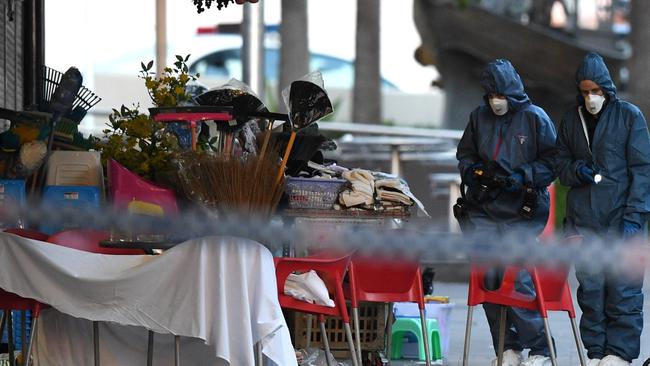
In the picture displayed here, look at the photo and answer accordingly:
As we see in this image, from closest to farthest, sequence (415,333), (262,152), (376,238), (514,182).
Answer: (376,238) < (262,152) < (514,182) < (415,333)

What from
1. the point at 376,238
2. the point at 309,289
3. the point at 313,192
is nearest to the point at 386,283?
the point at 313,192

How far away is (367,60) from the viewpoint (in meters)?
22.5

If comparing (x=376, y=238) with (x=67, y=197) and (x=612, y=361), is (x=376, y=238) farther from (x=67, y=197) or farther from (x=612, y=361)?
(x=612, y=361)

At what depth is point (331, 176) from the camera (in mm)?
7391

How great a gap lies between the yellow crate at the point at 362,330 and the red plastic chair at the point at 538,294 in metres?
0.82

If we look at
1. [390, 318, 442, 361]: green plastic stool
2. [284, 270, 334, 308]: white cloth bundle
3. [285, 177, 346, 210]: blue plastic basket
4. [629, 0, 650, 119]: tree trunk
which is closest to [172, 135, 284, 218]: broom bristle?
[284, 270, 334, 308]: white cloth bundle

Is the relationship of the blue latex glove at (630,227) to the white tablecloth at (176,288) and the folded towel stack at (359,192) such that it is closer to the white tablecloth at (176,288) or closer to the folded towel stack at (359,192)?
the folded towel stack at (359,192)

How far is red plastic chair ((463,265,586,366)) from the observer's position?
679 cm

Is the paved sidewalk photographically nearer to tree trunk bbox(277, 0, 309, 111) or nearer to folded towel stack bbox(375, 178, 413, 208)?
folded towel stack bbox(375, 178, 413, 208)

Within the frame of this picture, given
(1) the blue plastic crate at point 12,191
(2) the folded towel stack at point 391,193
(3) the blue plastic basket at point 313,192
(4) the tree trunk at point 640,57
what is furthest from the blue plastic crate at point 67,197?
(4) the tree trunk at point 640,57

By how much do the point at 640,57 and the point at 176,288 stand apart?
13.9m

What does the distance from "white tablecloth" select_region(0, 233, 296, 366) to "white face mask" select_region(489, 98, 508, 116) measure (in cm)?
240

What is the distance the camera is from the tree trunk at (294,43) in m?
20.3

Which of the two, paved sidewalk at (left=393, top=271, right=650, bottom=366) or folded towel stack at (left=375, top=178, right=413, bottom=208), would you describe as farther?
paved sidewalk at (left=393, top=271, right=650, bottom=366)
